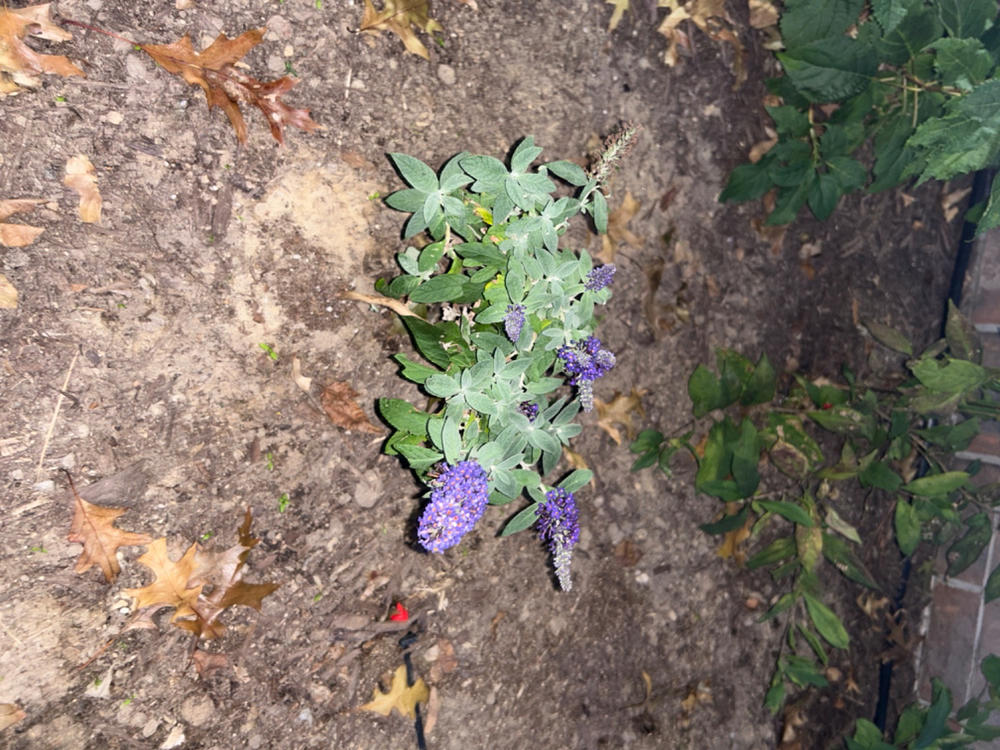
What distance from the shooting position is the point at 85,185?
1.54 m

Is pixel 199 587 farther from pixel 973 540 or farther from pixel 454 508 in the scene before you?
pixel 973 540

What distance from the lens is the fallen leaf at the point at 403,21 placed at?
5.89 ft

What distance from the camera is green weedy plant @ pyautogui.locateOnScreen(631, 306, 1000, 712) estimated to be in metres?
2.32

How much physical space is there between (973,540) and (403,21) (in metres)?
2.91

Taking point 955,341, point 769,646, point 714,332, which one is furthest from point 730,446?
point 955,341

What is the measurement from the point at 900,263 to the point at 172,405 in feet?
9.49

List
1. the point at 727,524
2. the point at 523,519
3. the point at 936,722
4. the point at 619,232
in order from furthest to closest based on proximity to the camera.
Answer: the point at 936,722
the point at 727,524
the point at 619,232
the point at 523,519

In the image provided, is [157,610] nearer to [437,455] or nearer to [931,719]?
[437,455]

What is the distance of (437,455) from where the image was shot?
5.06ft

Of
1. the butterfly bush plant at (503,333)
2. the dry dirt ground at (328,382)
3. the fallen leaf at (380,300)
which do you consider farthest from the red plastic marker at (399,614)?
the fallen leaf at (380,300)

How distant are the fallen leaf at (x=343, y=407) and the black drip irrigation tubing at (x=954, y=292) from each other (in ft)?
8.25

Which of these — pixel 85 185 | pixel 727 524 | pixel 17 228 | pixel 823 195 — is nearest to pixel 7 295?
pixel 17 228

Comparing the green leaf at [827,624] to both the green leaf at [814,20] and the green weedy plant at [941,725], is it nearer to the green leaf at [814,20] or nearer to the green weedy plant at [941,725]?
the green weedy plant at [941,725]

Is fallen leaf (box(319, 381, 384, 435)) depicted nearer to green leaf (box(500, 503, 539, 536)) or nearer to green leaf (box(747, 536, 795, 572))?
green leaf (box(500, 503, 539, 536))
